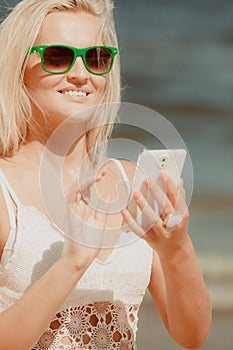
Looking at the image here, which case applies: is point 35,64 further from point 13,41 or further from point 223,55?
point 223,55

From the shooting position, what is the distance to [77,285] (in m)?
2.18

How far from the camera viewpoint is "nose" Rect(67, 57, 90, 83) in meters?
2.32

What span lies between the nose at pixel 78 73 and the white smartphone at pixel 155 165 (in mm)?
414

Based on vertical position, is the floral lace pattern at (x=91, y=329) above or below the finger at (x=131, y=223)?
below

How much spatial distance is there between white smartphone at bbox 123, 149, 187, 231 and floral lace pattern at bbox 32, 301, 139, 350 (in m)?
0.36

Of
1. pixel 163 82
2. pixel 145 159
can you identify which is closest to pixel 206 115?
pixel 163 82

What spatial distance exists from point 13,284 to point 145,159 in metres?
0.48

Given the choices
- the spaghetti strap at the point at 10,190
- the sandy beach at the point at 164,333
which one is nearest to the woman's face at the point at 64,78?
the spaghetti strap at the point at 10,190

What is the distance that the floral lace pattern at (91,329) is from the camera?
217cm

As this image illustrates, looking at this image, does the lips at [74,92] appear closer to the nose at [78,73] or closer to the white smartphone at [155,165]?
the nose at [78,73]

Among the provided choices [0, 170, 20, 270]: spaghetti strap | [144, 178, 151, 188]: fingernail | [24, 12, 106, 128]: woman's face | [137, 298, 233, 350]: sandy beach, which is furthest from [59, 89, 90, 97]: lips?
[137, 298, 233, 350]: sandy beach

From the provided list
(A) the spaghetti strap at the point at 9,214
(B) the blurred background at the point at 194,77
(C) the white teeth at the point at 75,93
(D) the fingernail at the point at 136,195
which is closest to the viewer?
(D) the fingernail at the point at 136,195

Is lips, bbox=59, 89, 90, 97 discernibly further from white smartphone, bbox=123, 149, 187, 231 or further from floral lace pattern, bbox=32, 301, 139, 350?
floral lace pattern, bbox=32, 301, 139, 350

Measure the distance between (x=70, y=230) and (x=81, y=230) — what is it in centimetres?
3
